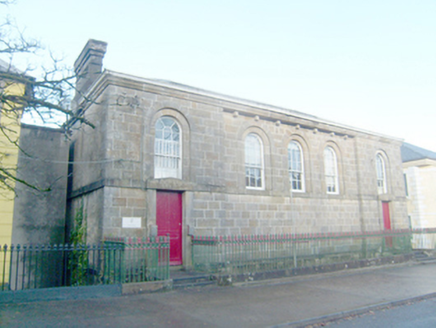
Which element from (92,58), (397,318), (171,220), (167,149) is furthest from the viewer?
(92,58)

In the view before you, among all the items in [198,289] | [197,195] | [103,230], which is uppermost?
[197,195]

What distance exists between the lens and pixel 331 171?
1877cm

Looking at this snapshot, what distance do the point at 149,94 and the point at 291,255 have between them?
7.54m

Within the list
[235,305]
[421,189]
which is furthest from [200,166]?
[421,189]

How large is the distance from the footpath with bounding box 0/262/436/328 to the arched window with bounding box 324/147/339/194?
719 centimetres

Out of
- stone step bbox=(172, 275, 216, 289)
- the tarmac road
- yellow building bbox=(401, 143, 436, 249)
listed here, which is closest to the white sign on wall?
stone step bbox=(172, 275, 216, 289)

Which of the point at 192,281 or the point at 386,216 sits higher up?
the point at 386,216

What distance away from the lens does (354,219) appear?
18.7 meters

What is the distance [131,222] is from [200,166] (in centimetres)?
336

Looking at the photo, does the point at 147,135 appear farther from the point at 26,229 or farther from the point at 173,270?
the point at 26,229

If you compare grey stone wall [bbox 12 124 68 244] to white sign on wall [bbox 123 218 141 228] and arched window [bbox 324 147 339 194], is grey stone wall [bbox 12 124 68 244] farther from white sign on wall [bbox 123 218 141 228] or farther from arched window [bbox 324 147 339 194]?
arched window [bbox 324 147 339 194]

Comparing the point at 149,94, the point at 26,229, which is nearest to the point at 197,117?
the point at 149,94

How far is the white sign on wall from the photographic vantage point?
11.7m

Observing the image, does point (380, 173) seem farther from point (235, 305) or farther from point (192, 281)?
point (235, 305)
